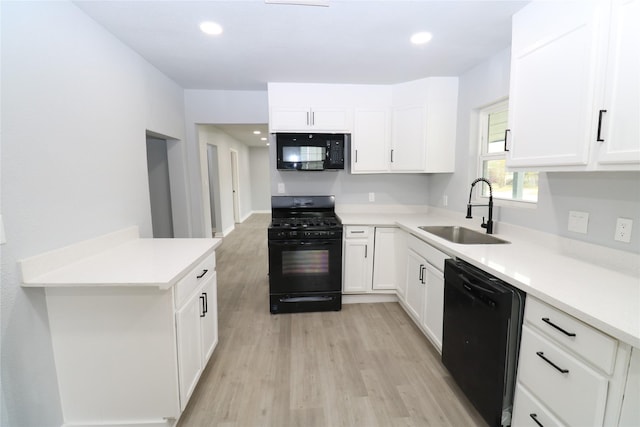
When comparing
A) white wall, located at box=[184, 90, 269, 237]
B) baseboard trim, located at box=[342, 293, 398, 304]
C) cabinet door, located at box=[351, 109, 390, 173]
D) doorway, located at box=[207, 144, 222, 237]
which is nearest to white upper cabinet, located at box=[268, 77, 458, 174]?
cabinet door, located at box=[351, 109, 390, 173]

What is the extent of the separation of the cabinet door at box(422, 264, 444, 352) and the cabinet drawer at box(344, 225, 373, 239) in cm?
80

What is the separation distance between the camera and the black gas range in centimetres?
273

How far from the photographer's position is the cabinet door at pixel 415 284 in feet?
7.76

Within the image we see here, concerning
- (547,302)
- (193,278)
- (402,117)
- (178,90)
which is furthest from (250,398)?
(178,90)

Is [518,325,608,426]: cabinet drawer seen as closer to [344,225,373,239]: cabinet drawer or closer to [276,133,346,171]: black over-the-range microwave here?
A: [344,225,373,239]: cabinet drawer

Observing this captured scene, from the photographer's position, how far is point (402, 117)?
304 centimetres

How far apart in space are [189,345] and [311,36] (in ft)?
7.15

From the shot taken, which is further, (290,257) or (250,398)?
(290,257)

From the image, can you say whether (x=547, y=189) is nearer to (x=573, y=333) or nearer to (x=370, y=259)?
(x=573, y=333)

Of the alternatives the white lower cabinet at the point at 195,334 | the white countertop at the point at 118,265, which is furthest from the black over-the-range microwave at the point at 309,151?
the white lower cabinet at the point at 195,334

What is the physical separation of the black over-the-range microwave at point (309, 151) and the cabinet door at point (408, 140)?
1.94 ft

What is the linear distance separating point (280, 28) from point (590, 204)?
2164 mm

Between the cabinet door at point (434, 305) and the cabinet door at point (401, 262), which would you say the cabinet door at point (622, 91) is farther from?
the cabinet door at point (401, 262)

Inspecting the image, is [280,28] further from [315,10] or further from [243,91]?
[243,91]
